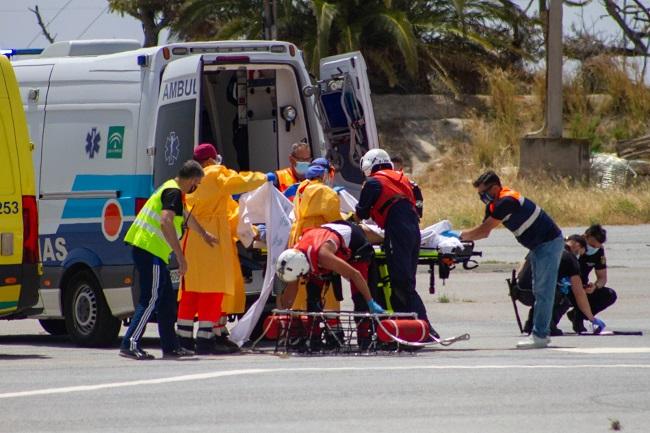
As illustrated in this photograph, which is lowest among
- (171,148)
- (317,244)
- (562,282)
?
(562,282)

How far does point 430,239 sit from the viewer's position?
1283 centimetres

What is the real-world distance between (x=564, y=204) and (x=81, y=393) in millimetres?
20002

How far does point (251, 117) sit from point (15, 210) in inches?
129

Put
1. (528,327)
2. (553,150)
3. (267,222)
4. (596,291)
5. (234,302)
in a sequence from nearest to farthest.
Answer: (234,302)
(267,222)
(528,327)
(596,291)
(553,150)

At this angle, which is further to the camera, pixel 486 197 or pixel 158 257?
pixel 486 197

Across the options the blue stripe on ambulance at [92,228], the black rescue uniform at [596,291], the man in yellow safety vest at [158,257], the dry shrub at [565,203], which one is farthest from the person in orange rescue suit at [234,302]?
the dry shrub at [565,203]

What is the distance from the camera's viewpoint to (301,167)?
13266 mm

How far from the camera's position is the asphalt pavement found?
808 cm

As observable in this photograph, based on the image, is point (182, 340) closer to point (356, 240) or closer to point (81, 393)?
point (356, 240)

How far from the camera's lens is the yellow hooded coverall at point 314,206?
12.2 metres

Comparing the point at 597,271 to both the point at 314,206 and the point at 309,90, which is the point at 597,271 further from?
the point at 314,206

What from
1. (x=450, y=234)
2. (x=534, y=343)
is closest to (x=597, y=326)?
(x=534, y=343)

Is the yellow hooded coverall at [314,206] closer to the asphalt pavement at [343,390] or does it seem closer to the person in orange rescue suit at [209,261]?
the person in orange rescue suit at [209,261]

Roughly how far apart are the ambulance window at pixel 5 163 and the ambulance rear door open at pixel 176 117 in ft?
4.22
